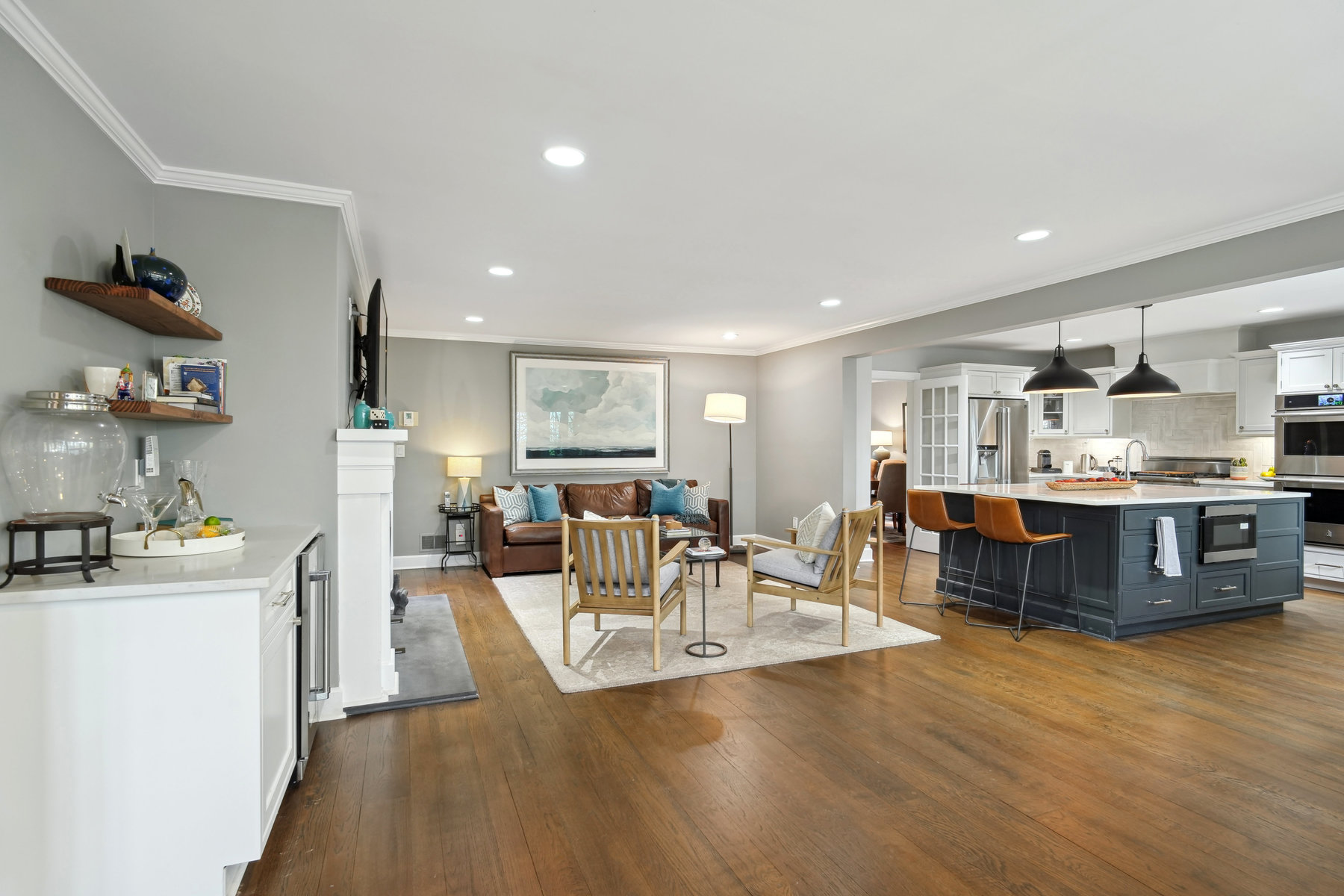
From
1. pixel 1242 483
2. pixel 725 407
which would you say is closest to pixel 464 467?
pixel 725 407

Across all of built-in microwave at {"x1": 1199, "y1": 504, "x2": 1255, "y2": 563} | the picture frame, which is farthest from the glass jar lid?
built-in microwave at {"x1": 1199, "y1": 504, "x2": 1255, "y2": 563}

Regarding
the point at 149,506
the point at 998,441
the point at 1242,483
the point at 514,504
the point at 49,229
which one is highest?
the point at 49,229

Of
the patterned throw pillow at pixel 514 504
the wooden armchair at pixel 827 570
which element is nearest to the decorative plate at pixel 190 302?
the wooden armchair at pixel 827 570

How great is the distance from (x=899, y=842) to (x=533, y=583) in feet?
14.4

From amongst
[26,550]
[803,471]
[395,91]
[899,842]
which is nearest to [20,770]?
[26,550]

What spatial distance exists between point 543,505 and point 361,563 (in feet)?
12.2

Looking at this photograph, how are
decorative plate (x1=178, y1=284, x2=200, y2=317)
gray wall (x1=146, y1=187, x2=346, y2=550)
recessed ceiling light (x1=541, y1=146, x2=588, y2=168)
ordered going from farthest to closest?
1. gray wall (x1=146, y1=187, x2=346, y2=550)
2. recessed ceiling light (x1=541, y1=146, x2=588, y2=168)
3. decorative plate (x1=178, y1=284, x2=200, y2=317)

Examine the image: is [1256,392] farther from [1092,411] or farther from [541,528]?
[541,528]

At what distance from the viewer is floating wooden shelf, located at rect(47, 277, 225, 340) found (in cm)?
210

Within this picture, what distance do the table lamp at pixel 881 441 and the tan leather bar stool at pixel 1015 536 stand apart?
207 inches

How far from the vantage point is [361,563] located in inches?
126

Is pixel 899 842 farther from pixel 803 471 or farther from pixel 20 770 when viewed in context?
pixel 803 471

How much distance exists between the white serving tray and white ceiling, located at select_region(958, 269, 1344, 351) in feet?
19.4

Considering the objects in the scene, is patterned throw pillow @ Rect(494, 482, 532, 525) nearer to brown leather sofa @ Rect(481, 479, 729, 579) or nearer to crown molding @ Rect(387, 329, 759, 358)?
brown leather sofa @ Rect(481, 479, 729, 579)
